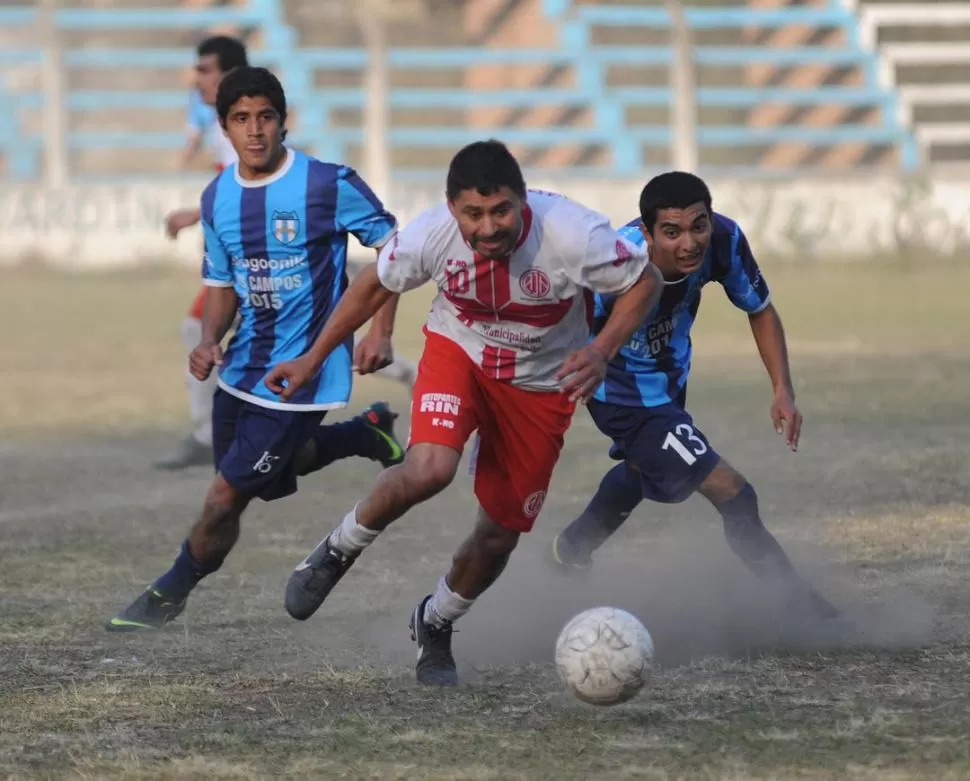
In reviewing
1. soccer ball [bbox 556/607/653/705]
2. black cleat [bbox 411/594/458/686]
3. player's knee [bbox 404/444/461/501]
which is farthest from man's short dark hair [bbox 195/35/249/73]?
soccer ball [bbox 556/607/653/705]

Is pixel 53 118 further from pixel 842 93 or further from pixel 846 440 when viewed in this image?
pixel 846 440

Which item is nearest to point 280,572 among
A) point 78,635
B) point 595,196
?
point 78,635

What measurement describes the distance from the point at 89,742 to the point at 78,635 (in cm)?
138

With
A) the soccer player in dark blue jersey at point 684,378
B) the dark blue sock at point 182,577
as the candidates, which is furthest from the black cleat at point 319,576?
the soccer player in dark blue jersey at point 684,378

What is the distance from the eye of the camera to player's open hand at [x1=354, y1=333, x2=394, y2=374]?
5.04 m

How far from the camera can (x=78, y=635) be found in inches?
221

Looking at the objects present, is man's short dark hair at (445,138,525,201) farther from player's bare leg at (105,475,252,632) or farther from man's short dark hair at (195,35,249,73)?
man's short dark hair at (195,35,249,73)

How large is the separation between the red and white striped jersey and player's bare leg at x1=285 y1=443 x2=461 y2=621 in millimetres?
331

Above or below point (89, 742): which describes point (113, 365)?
above

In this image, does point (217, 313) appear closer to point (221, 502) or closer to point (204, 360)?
point (204, 360)

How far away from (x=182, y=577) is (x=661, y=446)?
5.34 ft

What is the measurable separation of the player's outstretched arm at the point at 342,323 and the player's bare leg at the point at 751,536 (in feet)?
4.11

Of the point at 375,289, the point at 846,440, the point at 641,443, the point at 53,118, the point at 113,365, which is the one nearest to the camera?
the point at 375,289

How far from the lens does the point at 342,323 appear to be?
4969 millimetres
